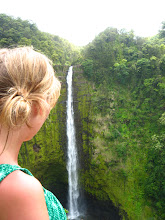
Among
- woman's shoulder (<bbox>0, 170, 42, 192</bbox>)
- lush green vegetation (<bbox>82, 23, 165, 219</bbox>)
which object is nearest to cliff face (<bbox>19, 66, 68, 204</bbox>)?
lush green vegetation (<bbox>82, 23, 165, 219</bbox>)

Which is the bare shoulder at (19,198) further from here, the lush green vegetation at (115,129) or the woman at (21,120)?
the lush green vegetation at (115,129)

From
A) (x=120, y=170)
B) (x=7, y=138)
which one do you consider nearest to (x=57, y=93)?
(x=7, y=138)

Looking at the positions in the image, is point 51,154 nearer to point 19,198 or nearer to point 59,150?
point 59,150

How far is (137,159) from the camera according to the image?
1275cm

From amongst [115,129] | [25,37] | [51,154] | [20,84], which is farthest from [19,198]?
[25,37]

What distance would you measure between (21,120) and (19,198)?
0.37 metres

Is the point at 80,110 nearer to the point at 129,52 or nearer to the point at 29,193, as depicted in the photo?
the point at 129,52

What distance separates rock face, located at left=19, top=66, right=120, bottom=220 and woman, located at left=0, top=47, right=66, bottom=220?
550 inches

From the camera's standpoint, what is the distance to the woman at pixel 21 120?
1.90 ft

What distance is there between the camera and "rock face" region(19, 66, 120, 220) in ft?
45.7

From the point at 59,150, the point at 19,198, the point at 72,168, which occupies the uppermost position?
the point at 19,198

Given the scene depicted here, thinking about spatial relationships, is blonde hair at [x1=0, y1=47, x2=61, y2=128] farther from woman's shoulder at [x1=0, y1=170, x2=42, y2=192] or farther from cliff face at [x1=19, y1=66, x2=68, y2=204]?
cliff face at [x1=19, y1=66, x2=68, y2=204]

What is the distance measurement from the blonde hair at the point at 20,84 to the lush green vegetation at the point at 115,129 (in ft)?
41.5

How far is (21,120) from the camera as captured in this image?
81cm
